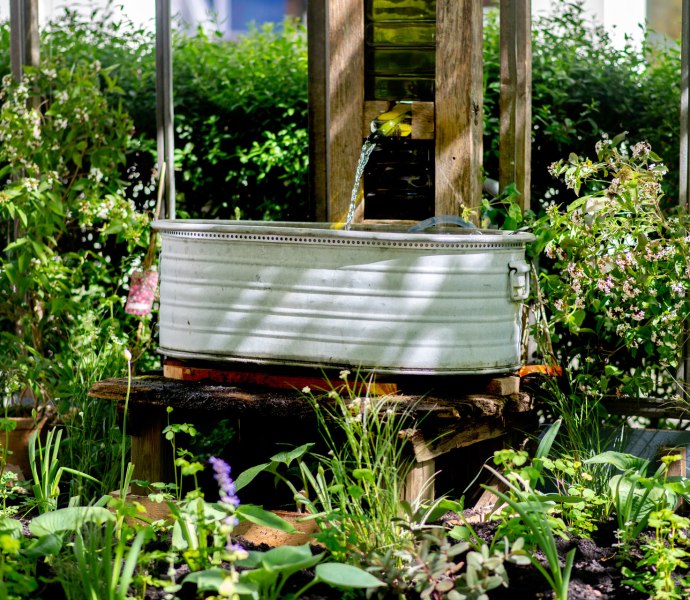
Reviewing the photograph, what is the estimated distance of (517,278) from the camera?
2.96m

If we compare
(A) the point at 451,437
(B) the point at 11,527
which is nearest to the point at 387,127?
(A) the point at 451,437

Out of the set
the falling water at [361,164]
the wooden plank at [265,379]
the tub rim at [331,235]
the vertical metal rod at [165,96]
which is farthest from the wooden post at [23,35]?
the wooden plank at [265,379]

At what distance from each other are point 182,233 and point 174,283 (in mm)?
169

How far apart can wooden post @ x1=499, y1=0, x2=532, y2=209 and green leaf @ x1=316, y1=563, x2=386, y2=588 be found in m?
1.88

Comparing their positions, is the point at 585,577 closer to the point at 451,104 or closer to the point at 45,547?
the point at 45,547

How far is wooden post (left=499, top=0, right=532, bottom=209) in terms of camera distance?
354 cm

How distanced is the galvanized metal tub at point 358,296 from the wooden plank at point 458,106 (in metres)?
0.47

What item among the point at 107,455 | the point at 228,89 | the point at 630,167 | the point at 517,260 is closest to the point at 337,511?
the point at 517,260

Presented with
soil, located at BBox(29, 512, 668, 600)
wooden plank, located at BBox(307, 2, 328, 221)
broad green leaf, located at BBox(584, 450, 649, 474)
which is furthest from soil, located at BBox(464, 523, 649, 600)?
wooden plank, located at BBox(307, 2, 328, 221)

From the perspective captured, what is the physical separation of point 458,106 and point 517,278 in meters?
0.79

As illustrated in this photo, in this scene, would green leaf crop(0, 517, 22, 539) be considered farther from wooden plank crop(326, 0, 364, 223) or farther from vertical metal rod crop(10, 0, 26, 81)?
vertical metal rod crop(10, 0, 26, 81)

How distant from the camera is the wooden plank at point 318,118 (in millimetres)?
3924

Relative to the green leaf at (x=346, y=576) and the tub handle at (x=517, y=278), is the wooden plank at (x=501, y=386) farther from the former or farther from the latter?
the green leaf at (x=346, y=576)

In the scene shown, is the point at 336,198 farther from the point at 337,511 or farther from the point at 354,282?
the point at 337,511
